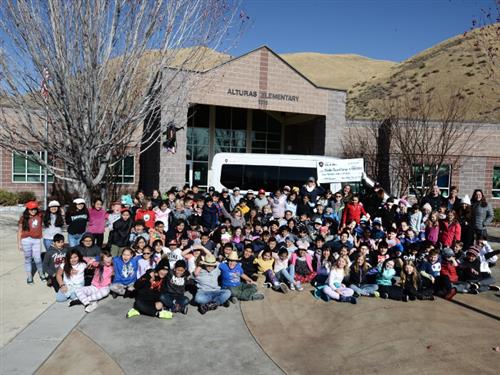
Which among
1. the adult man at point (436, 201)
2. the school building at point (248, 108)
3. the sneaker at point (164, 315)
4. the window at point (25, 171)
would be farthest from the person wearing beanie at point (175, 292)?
the window at point (25, 171)

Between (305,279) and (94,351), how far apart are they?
14.9 ft

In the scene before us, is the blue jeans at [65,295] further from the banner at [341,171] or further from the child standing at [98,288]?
the banner at [341,171]

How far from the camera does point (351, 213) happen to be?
11.1 m

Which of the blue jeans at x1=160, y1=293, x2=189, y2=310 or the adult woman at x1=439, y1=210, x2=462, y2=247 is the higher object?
the adult woman at x1=439, y1=210, x2=462, y2=247

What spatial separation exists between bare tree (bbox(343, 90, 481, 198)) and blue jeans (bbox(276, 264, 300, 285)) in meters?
10.9

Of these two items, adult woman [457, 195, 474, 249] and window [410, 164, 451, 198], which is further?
window [410, 164, 451, 198]

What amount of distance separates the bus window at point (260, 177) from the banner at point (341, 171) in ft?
5.60

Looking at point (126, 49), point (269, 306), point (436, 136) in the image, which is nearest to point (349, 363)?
point (269, 306)

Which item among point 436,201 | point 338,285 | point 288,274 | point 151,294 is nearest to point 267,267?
point 288,274

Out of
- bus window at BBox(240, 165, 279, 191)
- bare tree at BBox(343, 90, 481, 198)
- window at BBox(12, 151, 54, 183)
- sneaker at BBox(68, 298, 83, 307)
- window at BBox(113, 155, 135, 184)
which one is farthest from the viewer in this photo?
window at BBox(113, 155, 135, 184)

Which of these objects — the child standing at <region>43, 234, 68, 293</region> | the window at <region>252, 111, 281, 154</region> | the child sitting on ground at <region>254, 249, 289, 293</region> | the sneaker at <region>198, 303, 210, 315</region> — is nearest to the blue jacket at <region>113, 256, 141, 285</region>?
the child standing at <region>43, 234, 68, 293</region>

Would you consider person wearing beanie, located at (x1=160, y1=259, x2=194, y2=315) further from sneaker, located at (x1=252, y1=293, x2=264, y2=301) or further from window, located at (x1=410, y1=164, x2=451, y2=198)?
window, located at (x1=410, y1=164, x2=451, y2=198)

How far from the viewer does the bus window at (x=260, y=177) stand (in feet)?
48.4

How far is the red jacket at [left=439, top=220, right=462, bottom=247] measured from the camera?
9695mm
